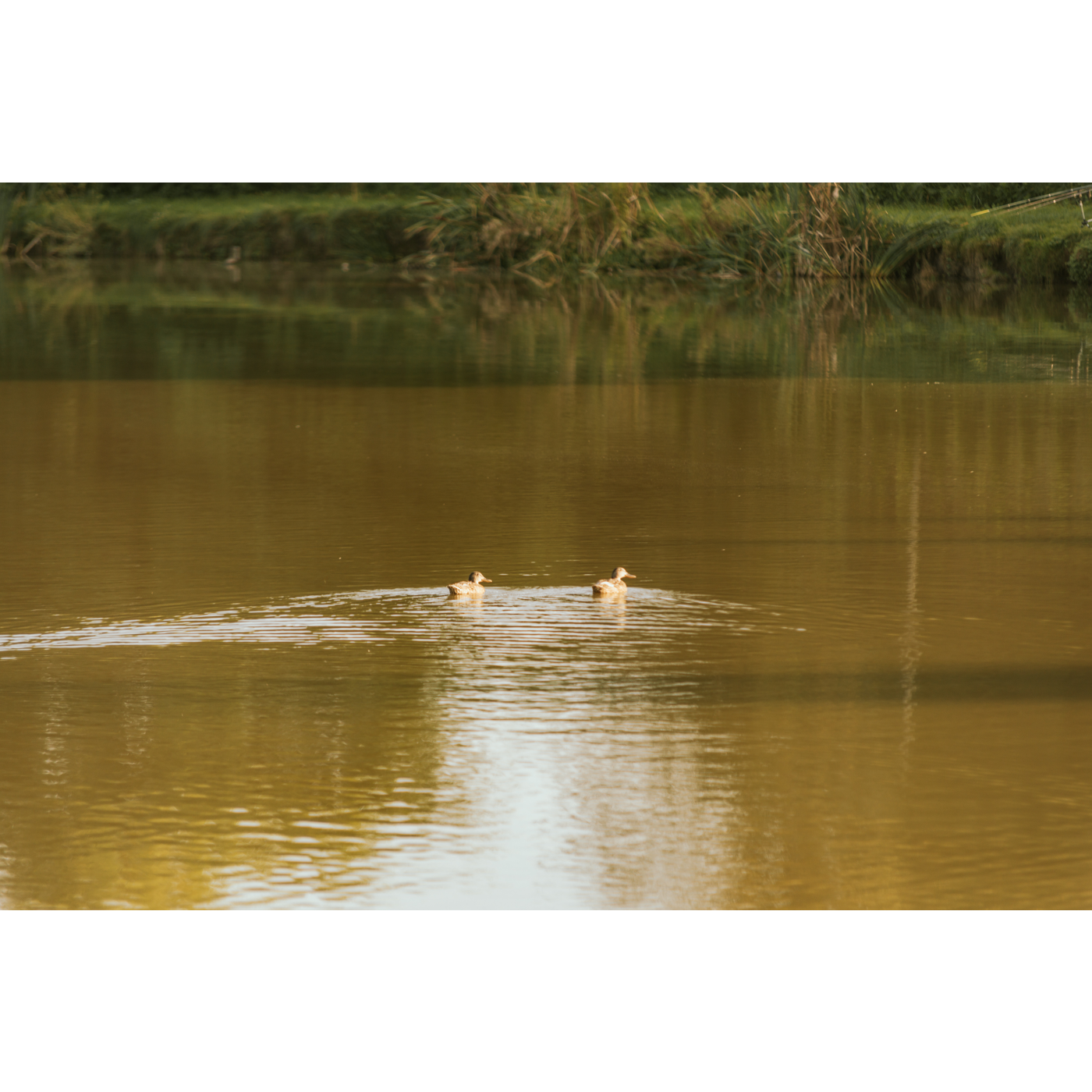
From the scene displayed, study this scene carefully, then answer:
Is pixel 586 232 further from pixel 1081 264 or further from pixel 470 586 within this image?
pixel 470 586

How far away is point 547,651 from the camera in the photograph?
23.6 ft

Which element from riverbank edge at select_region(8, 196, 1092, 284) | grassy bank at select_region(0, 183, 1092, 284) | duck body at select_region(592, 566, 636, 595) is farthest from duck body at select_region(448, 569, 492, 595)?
riverbank edge at select_region(8, 196, 1092, 284)

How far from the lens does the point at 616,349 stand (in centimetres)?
1939

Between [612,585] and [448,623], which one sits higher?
[612,585]

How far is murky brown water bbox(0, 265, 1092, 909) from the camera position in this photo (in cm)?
522

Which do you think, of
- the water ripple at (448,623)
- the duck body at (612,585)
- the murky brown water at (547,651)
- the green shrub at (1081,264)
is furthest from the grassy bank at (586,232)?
the water ripple at (448,623)

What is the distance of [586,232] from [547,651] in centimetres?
2595

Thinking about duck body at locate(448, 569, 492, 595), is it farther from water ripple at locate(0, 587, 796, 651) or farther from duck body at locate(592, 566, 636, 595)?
duck body at locate(592, 566, 636, 595)

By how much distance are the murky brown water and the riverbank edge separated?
14.0 meters

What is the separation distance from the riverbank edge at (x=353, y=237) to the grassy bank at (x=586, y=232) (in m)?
0.03

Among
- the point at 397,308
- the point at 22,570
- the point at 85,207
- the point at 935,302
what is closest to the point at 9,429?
the point at 22,570

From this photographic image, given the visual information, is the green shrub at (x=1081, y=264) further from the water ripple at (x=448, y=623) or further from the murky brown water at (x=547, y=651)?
the water ripple at (x=448, y=623)

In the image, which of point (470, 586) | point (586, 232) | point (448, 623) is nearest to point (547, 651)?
point (448, 623)

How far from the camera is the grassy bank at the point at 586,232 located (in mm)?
28953
